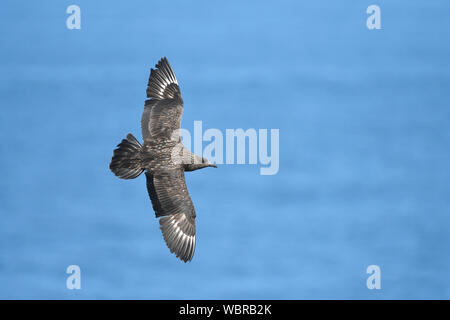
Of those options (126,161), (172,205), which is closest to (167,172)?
(172,205)

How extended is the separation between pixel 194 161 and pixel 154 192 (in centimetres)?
94

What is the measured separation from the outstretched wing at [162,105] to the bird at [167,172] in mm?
22

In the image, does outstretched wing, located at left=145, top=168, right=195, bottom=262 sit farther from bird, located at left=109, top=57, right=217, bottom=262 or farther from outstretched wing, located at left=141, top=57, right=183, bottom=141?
outstretched wing, located at left=141, top=57, right=183, bottom=141

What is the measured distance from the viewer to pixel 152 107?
19.6 m

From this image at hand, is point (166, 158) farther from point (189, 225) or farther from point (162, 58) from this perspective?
point (162, 58)

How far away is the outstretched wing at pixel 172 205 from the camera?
18.5 metres

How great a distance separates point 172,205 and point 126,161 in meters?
1.05

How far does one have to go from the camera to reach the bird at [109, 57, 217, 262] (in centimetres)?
1855

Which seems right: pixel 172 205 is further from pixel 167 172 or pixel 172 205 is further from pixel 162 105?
pixel 162 105

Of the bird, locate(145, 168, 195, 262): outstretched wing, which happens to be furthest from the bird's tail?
locate(145, 168, 195, 262): outstretched wing

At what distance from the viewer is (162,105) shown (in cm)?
1958
